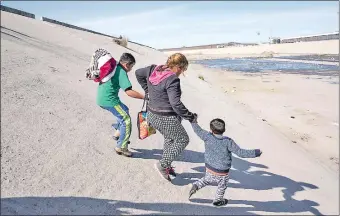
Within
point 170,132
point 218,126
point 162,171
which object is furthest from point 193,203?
point 218,126

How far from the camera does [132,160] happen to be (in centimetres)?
579

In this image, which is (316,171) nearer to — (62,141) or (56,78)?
(62,141)

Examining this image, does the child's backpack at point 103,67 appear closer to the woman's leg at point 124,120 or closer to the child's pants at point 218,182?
the woman's leg at point 124,120

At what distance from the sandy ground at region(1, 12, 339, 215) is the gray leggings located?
0.52 m

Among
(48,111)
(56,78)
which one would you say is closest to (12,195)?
(48,111)

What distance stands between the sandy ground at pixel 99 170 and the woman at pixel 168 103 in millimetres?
652

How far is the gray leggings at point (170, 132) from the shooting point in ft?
15.9

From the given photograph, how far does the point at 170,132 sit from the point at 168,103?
0.41m

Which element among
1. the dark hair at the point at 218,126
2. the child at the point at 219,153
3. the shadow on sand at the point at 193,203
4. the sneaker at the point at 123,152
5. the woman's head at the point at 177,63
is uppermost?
the woman's head at the point at 177,63

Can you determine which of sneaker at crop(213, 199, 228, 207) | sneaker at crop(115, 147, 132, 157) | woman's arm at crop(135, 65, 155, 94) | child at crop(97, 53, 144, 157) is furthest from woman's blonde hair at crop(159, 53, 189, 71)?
sneaker at crop(213, 199, 228, 207)

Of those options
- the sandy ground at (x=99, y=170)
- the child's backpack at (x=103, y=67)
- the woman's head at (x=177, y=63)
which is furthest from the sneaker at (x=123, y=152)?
the woman's head at (x=177, y=63)

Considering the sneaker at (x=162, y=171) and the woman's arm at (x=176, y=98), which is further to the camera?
the sneaker at (x=162, y=171)

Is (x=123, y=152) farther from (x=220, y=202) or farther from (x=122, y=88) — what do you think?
(x=220, y=202)

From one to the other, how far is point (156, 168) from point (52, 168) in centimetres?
145
